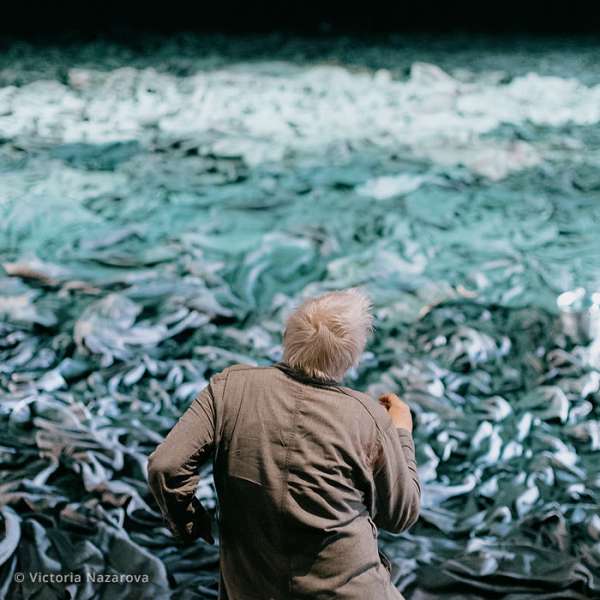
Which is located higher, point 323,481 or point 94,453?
point 323,481

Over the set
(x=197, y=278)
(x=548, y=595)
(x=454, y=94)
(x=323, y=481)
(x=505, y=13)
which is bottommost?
(x=548, y=595)

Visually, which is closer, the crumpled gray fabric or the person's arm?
the person's arm

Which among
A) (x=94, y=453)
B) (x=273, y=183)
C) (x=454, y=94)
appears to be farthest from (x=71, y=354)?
(x=454, y=94)

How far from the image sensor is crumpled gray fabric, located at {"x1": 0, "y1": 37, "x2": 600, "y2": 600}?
1842 mm

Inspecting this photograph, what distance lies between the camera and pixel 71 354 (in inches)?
92.4

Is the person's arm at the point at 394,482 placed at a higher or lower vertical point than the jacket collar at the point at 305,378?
lower

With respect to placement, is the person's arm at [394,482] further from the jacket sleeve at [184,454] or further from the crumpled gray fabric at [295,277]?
the crumpled gray fabric at [295,277]

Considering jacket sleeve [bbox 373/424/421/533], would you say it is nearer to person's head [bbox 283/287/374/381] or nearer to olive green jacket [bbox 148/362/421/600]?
olive green jacket [bbox 148/362/421/600]

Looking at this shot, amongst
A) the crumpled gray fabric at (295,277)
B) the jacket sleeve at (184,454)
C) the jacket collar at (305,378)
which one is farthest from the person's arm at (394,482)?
the crumpled gray fabric at (295,277)

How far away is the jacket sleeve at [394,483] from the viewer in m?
1.31

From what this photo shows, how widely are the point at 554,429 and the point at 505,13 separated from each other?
4.37 meters

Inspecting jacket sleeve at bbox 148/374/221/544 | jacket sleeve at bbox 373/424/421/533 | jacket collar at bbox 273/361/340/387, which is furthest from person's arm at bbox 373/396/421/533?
jacket sleeve at bbox 148/374/221/544

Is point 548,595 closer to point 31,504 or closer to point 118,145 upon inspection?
point 31,504

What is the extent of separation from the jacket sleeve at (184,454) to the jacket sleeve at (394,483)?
0.92ft
